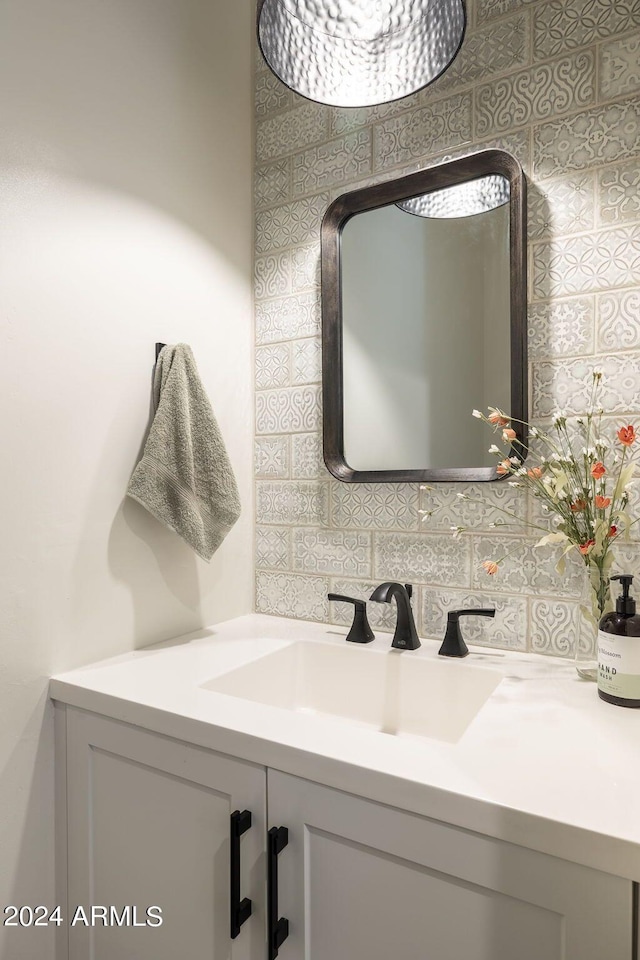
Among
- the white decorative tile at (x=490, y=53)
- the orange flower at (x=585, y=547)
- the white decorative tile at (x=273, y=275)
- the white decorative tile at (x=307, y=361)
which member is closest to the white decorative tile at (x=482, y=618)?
the orange flower at (x=585, y=547)

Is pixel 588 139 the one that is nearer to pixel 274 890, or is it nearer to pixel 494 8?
pixel 494 8

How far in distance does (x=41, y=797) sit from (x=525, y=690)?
91cm

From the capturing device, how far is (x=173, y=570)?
136cm

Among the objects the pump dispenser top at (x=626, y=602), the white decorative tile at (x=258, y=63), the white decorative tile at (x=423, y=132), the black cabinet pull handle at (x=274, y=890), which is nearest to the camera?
the black cabinet pull handle at (x=274, y=890)

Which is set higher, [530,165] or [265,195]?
[265,195]

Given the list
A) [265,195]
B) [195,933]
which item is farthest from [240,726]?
[265,195]

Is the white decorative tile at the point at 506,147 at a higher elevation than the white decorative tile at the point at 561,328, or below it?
higher

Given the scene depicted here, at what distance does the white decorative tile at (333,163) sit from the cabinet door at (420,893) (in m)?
1.32

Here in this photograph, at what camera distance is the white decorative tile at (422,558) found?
50.3 inches

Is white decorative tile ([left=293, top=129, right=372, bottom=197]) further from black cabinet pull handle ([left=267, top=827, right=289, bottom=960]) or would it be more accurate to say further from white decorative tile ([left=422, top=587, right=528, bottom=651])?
black cabinet pull handle ([left=267, top=827, right=289, bottom=960])

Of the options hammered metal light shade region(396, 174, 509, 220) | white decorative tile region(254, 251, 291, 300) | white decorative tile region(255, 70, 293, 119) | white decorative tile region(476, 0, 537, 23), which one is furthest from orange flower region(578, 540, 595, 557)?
white decorative tile region(255, 70, 293, 119)

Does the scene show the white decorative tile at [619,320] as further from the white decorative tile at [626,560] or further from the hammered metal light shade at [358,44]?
the hammered metal light shade at [358,44]

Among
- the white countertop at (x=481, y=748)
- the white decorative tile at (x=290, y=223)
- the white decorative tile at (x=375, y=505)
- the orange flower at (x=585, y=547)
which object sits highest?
the white decorative tile at (x=290, y=223)

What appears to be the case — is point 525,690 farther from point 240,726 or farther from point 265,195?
point 265,195
